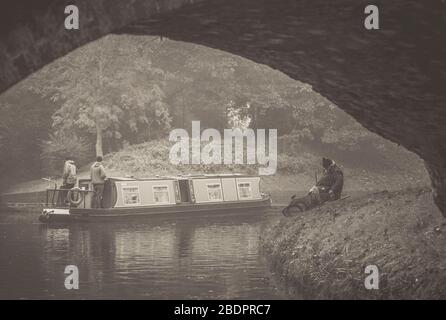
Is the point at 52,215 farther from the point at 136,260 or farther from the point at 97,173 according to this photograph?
the point at 136,260

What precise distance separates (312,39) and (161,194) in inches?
718

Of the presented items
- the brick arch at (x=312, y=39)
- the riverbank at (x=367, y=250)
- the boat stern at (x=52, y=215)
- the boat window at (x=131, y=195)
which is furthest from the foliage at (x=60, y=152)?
the brick arch at (x=312, y=39)

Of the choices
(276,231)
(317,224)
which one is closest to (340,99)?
(317,224)

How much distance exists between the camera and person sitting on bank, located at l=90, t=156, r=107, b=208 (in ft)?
73.7

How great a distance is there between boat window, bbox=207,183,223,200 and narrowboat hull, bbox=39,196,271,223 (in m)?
0.59

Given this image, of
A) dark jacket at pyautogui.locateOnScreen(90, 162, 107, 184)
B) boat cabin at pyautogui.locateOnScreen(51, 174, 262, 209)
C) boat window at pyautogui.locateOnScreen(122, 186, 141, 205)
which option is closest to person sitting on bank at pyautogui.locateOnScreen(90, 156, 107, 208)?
dark jacket at pyautogui.locateOnScreen(90, 162, 107, 184)

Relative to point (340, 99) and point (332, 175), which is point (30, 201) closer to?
point (332, 175)

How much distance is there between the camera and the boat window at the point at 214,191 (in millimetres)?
24891

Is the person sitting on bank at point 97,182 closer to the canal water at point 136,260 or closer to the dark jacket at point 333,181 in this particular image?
the canal water at point 136,260

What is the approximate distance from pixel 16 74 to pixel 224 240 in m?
13.3

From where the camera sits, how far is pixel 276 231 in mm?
14750

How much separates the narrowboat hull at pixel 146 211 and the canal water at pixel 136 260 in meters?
0.39

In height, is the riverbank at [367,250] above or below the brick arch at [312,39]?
below

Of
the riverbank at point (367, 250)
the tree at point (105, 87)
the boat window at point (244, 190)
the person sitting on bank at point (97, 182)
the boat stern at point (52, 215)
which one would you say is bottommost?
the boat window at point (244, 190)
